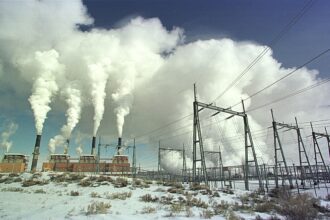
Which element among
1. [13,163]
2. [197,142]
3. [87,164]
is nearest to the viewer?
[197,142]

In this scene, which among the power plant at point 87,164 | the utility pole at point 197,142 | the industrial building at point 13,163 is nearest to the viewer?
the utility pole at point 197,142

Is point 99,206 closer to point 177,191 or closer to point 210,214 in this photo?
point 210,214

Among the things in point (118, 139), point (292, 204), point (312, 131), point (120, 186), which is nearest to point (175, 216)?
point (292, 204)

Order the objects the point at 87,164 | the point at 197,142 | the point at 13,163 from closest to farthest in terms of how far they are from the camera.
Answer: the point at 197,142 < the point at 13,163 < the point at 87,164

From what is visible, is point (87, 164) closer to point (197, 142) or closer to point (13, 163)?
point (13, 163)

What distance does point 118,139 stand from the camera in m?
69.2

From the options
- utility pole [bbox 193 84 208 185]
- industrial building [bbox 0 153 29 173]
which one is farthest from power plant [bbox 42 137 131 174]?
utility pole [bbox 193 84 208 185]

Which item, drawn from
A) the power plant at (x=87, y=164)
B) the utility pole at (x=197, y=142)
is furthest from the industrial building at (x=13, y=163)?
the utility pole at (x=197, y=142)

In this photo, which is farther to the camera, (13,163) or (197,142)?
(13,163)

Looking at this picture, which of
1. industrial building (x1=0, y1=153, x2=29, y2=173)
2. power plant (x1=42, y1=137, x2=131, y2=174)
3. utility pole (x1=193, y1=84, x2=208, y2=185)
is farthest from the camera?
power plant (x1=42, y1=137, x2=131, y2=174)

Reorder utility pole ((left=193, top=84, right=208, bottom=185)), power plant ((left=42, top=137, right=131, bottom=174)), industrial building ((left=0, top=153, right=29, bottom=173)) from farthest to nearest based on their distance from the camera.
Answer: power plant ((left=42, top=137, right=131, bottom=174)), industrial building ((left=0, top=153, right=29, bottom=173)), utility pole ((left=193, top=84, right=208, bottom=185))

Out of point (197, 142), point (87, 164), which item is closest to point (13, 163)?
point (87, 164)

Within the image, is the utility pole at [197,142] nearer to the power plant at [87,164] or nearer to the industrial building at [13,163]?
the power plant at [87,164]

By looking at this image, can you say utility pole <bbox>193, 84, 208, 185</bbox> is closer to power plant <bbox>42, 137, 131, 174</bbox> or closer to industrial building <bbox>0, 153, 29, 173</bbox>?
power plant <bbox>42, 137, 131, 174</bbox>
